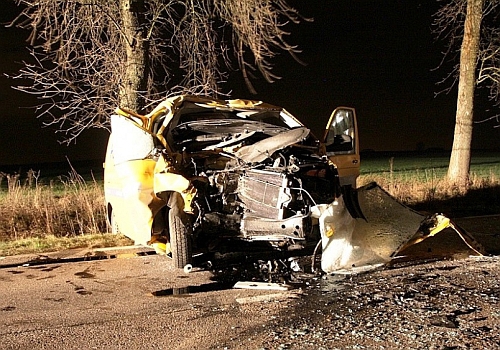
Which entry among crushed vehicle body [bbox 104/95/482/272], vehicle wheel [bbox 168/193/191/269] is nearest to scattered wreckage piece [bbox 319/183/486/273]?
crushed vehicle body [bbox 104/95/482/272]

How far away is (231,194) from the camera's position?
6.80m

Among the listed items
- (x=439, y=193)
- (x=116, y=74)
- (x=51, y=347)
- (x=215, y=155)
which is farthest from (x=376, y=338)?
(x=439, y=193)

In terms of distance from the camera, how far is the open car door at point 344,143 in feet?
25.6

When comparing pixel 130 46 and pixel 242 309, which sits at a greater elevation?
pixel 130 46

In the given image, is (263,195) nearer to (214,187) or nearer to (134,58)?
(214,187)

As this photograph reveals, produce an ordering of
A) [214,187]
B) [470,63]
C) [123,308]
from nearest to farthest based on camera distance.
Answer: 1. [123,308]
2. [214,187]
3. [470,63]

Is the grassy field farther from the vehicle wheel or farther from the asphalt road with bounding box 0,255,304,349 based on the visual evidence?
the vehicle wheel

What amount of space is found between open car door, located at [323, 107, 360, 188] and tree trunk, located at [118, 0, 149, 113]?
167 inches

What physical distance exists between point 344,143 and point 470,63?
29.6ft

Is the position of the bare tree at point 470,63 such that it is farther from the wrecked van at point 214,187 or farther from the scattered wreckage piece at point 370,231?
the wrecked van at point 214,187

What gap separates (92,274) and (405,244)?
3.67 metres

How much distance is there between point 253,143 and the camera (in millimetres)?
7082

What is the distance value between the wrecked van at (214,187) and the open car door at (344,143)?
0.55 m

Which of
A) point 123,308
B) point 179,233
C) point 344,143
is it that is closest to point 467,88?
point 344,143
